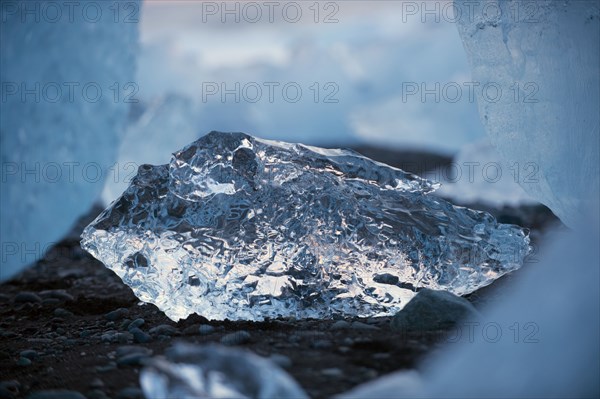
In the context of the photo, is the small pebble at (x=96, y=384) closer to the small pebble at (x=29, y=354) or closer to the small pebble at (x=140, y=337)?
the small pebble at (x=140, y=337)

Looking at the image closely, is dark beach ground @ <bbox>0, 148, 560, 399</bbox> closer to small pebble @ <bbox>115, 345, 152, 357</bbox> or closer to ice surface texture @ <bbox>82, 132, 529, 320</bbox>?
small pebble @ <bbox>115, 345, 152, 357</bbox>

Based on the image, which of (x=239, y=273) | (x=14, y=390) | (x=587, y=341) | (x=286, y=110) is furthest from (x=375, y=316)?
(x=286, y=110)

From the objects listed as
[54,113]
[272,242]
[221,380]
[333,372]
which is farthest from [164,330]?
[54,113]

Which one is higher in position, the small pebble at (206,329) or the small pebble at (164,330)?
the small pebble at (206,329)

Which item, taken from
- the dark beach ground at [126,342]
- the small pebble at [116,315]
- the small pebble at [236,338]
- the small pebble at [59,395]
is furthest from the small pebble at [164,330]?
the small pebble at [59,395]

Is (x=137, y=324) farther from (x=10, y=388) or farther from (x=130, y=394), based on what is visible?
(x=130, y=394)

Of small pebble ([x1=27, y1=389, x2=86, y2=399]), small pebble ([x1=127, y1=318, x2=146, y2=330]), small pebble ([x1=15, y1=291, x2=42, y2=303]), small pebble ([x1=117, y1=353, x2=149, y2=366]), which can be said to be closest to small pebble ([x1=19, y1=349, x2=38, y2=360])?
small pebble ([x1=127, y1=318, x2=146, y2=330])

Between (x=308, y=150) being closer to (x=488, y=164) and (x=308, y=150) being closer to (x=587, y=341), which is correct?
(x=587, y=341)
